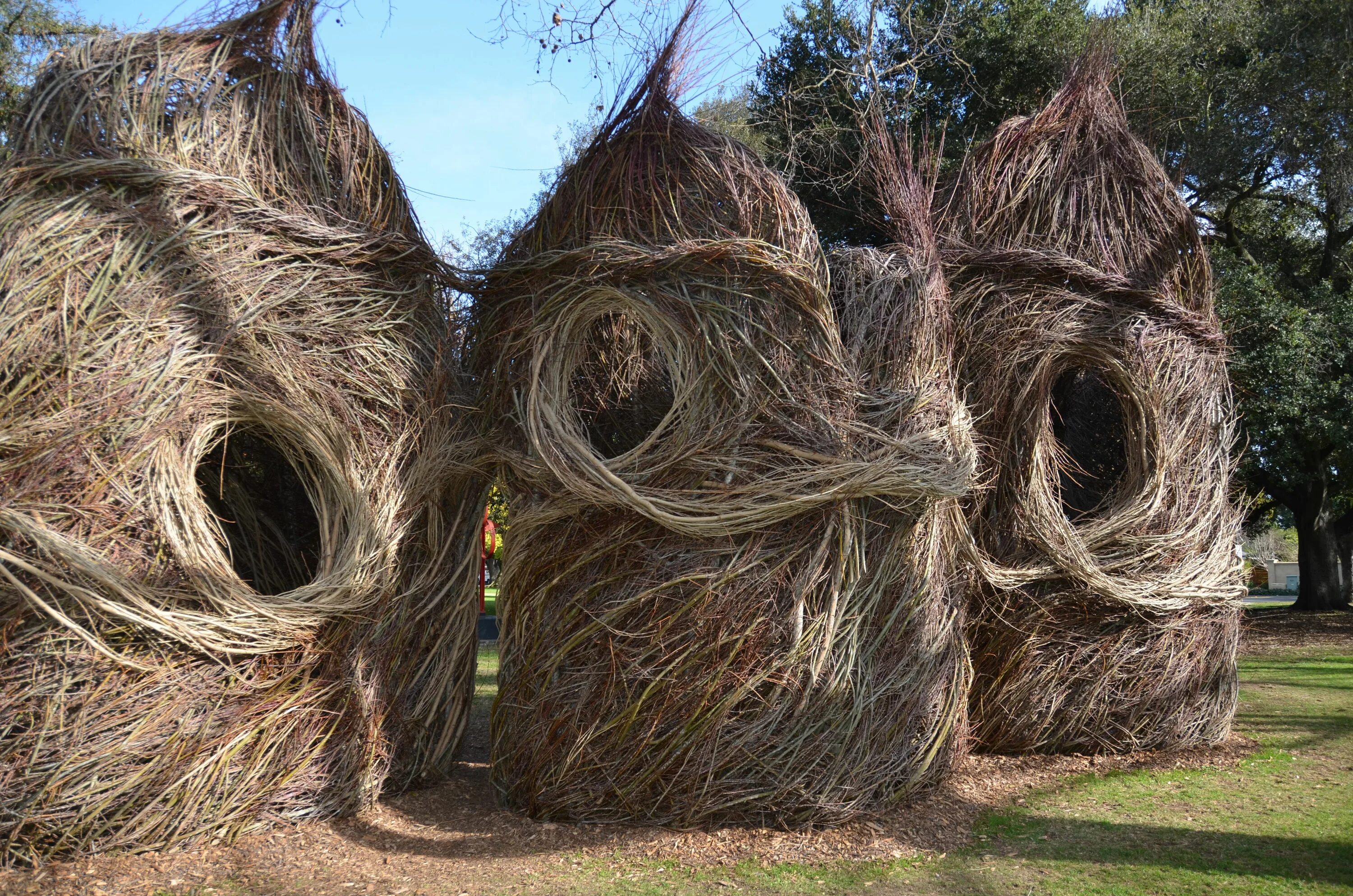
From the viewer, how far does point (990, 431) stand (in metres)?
6.77

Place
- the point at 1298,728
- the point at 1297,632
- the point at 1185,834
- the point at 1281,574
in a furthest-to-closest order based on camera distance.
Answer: the point at 1281,574 → the point at 1297,632 → the point at 1298,728 → the point at 1185,834

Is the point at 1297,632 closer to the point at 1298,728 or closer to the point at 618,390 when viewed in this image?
the point at 1298,728

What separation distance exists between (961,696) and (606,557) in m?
2.47

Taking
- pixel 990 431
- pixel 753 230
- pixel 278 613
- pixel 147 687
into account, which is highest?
pixel 753 230

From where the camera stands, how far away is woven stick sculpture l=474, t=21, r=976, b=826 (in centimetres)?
518

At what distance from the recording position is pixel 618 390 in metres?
6.77

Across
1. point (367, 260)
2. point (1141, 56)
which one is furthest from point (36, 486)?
point (1141, 56)

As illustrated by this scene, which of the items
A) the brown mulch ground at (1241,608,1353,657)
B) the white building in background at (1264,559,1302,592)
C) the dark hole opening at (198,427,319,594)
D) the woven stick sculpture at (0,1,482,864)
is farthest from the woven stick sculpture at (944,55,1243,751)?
the white building in background at (1264,559,1302,592)

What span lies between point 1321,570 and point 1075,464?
13.7m

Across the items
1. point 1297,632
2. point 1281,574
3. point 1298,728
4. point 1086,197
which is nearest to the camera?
point 1086,197

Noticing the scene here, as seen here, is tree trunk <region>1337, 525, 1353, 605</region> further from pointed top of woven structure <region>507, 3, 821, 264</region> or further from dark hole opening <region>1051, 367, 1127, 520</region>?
pointed top of woven structure <region>507, 3, 821, 264</region>

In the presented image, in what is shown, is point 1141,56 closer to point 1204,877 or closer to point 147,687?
point 1204,877

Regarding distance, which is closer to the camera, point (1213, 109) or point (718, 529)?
point (718, 529)

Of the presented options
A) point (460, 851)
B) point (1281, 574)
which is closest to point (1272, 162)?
point (460, 851)
